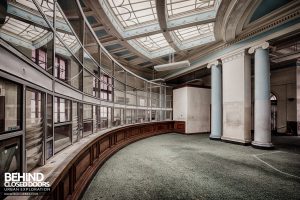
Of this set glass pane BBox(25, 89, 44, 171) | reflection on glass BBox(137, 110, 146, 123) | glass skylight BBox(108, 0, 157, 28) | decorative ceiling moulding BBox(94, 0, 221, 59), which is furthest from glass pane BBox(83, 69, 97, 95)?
reflection on glass BBox(137, 110, 146, 123)

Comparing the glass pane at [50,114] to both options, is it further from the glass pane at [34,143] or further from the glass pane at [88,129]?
the glass pane at [88,129]

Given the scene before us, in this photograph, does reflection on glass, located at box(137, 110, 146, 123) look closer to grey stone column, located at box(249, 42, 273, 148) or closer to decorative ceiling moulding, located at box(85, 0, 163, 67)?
decorative ceiling moulding, located at box(85, 0, 163, 67)

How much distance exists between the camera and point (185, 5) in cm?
643

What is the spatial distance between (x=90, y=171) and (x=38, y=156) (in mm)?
1654

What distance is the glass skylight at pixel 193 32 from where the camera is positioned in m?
8.11

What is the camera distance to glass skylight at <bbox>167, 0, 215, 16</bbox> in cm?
619

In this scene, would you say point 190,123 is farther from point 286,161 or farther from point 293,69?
point 293,69

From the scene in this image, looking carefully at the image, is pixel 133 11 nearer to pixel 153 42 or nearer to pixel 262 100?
pixel 153 42

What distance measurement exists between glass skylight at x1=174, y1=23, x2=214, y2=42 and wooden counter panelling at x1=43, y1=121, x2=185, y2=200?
19.2 ft

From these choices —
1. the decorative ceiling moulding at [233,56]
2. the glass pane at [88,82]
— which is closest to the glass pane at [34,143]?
the glass pane at [88,82]

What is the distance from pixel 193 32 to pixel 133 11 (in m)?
3.84

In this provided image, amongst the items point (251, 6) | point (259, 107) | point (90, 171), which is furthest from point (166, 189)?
point (251, 6)

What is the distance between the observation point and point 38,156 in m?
1.92

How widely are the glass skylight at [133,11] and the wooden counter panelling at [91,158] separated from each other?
16.9 ft
